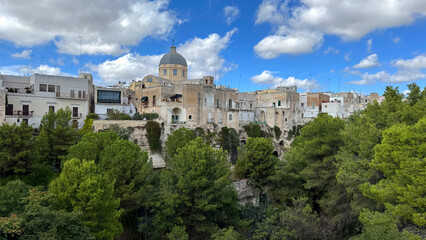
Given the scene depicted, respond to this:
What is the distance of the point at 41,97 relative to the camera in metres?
31.0

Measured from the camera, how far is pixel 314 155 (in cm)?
2205

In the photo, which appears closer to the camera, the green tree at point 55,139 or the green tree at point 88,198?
the green tree at point 88,198

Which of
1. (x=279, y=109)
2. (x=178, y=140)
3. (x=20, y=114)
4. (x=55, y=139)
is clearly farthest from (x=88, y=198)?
(x=279, y=109)

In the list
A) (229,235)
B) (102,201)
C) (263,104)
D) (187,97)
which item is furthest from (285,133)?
(102,201)

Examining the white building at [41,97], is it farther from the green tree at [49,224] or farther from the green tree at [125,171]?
the green tree at [49,224]

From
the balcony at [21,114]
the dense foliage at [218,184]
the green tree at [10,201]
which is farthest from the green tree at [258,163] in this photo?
the balcony at [21,114]

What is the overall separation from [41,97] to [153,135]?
42.8 feet

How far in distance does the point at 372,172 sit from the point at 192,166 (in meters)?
Answer: 10.3

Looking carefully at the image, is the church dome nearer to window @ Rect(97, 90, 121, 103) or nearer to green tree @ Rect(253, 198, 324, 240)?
window @ Rect(97, 90, 121, 103)

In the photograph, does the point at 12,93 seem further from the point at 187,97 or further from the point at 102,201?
the point at 102,201

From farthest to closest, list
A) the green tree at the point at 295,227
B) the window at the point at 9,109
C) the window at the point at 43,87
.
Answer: the window at the point at 43,87 < the window at the point at 9,109 < the green tree at the point at 295,227

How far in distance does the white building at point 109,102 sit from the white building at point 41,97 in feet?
4.14

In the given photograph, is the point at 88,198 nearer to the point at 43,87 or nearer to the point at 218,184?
the point at 218,184

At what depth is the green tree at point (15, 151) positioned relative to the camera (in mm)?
18594
